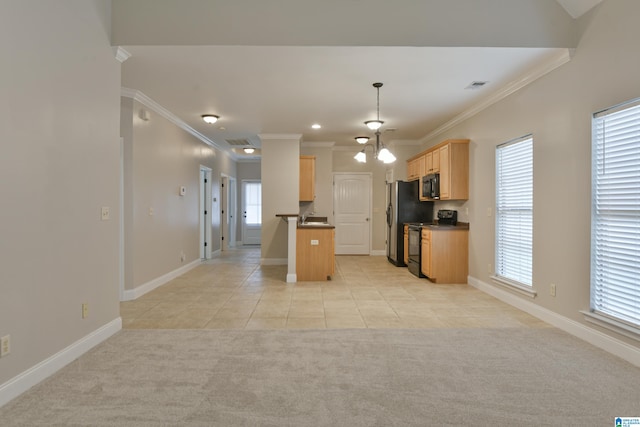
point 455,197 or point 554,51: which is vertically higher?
point 554,51

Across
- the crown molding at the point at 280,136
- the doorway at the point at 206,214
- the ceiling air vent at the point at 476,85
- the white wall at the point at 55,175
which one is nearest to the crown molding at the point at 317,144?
the crown molding at the point at 280,136

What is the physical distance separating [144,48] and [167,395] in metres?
2.95

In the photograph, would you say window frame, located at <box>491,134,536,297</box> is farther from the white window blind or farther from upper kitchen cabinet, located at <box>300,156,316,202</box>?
upper kitchen cabinet, located at <box>300,156,316,202</box>

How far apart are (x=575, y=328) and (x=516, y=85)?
2668mm

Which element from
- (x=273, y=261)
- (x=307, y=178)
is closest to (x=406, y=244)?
(x=307, y=178)

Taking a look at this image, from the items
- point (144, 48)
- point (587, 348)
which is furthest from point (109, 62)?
point (587, 348)

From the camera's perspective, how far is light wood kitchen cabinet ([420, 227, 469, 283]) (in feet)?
18.2

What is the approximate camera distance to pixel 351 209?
885 cm

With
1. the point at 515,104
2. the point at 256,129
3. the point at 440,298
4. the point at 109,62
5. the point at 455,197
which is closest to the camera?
the point at 109,62

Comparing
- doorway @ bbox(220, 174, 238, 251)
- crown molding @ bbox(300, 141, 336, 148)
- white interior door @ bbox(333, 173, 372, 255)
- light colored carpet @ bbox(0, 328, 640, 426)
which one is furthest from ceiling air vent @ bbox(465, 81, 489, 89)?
doorway @ bbox(220, 174, 238, 251)

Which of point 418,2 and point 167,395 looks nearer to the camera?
point 167,395

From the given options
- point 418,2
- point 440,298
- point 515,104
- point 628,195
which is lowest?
point 440,298

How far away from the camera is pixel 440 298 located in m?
4.63

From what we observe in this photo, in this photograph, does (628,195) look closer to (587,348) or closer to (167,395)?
(587,348)
